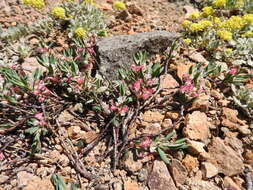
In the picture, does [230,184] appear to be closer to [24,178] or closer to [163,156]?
[163,156]

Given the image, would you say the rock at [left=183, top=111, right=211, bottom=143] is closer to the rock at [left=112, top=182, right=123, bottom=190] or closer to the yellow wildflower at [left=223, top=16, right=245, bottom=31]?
the rock at [left=112, top=182, right=123, bottom=190]

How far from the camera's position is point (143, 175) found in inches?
126

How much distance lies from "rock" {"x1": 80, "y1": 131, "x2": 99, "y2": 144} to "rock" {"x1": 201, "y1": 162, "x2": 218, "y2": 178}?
1452 mm

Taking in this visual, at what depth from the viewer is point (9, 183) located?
304 cm

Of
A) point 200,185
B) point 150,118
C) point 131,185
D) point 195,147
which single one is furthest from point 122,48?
point 200,185

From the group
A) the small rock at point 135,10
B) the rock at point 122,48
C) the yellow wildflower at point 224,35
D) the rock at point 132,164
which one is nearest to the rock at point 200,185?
the rock at point 132,164

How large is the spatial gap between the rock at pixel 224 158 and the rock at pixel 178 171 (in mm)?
417

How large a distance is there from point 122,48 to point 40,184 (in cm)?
239

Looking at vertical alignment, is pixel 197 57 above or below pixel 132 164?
above

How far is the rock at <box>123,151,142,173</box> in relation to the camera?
10.6 ft

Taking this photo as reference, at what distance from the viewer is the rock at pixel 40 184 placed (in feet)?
9.74

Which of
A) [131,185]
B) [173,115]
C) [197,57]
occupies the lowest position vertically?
[131,185]

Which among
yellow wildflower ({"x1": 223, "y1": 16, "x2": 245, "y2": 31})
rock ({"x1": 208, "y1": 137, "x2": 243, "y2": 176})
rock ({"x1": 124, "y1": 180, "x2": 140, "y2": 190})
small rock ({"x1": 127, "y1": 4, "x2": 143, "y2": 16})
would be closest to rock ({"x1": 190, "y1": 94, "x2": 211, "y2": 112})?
rock ({"x1": 208, "y1": 137, "x2": 243, "y2": 176})

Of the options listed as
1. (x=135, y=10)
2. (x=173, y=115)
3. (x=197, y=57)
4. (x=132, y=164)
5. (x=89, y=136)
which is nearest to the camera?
(x=132, y=164)
